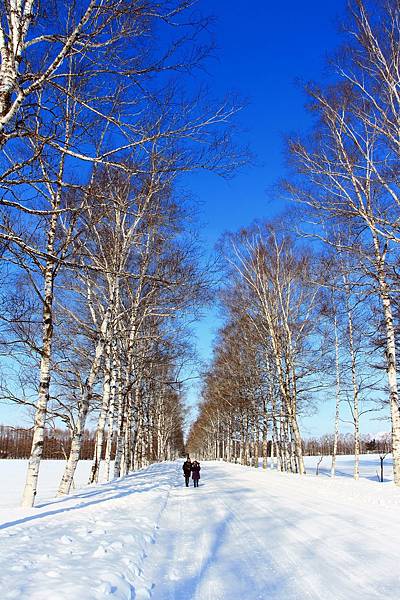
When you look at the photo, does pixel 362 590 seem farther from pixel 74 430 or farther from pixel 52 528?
pixel 74 430

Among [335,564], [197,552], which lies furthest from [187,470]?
[335,564]

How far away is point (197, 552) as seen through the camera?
5.94m

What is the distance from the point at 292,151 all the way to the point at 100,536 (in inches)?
399

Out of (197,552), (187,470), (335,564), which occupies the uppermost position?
(335,564)

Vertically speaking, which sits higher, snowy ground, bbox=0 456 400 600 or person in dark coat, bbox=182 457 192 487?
snowy ground, bbox=0 456 400 600

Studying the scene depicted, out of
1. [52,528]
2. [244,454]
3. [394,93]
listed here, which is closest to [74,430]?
[52,528]

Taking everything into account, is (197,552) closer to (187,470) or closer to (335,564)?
(335,564)

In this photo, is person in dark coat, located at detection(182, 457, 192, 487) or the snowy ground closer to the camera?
the snowy ground

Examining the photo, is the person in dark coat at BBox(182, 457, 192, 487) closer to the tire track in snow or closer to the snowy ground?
the snowy ground

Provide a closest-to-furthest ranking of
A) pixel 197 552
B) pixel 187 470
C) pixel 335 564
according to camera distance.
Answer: pixel 335 564, pixel 197 552, pixel 187 470

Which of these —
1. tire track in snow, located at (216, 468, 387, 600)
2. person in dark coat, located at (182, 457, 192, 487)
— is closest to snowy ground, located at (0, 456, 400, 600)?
tire track in snow, located at (216, 468, 387, 600)

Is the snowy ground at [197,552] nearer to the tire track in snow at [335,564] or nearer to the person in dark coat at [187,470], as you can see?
the tire track in snow at [335,564]

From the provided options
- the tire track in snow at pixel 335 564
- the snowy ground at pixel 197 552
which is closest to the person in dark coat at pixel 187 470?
the snowy ground at pixel 197 552

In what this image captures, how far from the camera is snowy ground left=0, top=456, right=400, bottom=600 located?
4242 mm
